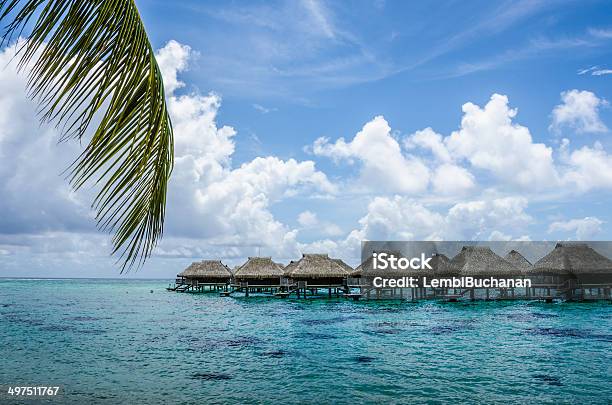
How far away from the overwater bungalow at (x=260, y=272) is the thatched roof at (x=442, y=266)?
12577 millimetres

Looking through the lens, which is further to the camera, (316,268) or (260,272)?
(260,272)

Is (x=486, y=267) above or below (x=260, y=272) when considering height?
above

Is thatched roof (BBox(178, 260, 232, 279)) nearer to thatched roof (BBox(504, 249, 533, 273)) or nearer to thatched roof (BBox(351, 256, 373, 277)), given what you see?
thatched roof (BBox(351, 256, 373, 277))

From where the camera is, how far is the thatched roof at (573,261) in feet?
112

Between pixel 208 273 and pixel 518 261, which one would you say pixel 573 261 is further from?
pixel 208 273

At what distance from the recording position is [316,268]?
37125 mm

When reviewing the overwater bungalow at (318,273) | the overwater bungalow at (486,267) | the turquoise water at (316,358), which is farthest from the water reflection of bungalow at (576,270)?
the overwater bungalow at (318,273)

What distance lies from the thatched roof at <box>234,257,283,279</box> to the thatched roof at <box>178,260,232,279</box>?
18.6ft

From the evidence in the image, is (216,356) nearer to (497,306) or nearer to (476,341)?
(476,341)

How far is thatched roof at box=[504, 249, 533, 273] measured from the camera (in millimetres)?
37562

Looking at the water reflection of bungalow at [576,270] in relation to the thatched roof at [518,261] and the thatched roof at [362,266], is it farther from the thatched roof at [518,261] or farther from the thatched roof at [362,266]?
the thatched roof at [362,266]

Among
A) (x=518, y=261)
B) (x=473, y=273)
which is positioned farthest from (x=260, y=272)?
(x=518, y=261)

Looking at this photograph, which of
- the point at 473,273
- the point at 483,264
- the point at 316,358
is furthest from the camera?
the point at 483,264

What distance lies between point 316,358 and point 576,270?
27.4 meters
